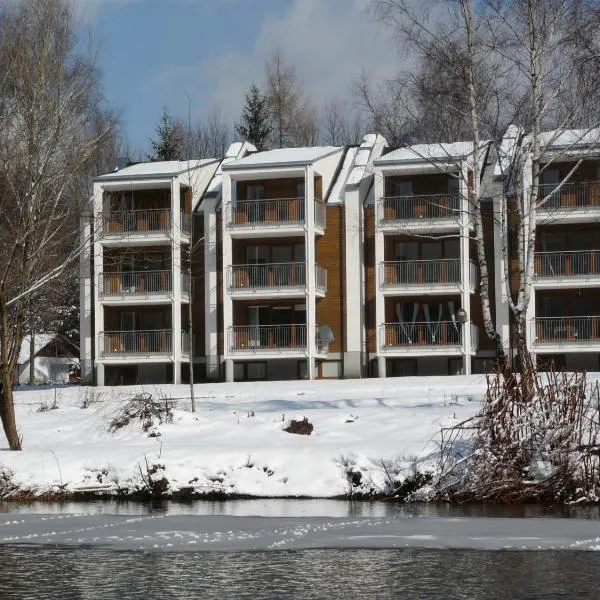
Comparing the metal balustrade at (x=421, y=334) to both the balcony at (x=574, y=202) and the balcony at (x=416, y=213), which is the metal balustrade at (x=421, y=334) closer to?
the balcony at (x=416, y=213)

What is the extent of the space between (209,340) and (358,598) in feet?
133

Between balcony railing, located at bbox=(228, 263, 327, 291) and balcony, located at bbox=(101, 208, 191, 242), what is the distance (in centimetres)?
313

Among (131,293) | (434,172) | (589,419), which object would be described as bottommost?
(589,419)

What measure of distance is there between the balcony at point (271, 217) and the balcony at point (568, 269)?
904 centimetres

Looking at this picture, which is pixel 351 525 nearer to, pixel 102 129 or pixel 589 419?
pixel 589 419

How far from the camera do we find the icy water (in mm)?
11000

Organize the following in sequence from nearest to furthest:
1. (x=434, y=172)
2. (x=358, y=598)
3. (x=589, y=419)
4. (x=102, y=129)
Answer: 1. (x=358, y=598)
2. (x=589, y=419)
3. (x=102, y=129)
4. (x=434, y=172)

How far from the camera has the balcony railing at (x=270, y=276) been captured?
4916 centimetres

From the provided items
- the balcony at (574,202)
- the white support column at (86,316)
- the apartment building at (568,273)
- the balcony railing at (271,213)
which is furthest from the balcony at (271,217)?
the balcony at (574,202)

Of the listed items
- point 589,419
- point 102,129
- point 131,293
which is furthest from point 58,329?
point 589,419

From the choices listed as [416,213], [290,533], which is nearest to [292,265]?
[416,213]

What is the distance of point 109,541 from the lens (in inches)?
562

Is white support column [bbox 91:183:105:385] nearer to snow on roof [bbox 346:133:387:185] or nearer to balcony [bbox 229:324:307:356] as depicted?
balcony [bbox 229:324:307:356]

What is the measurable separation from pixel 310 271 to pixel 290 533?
1345 inches
